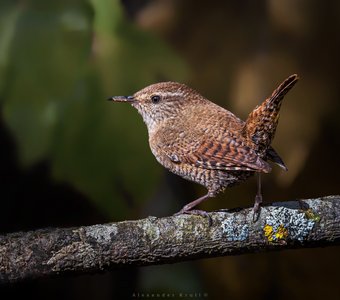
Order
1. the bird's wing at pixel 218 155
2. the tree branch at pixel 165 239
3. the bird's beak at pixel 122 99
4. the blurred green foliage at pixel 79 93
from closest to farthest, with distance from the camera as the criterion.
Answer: the tree branch at pixel 165 239 → the bird's wing at pixel 218 155 → the bird's beak at pixel 122 99 → the blurred green foliage at pixel 79 93

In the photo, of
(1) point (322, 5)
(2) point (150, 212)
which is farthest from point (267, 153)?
(1) point (322, 5)

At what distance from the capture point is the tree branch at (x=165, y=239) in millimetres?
1648

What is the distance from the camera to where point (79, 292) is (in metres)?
2.80

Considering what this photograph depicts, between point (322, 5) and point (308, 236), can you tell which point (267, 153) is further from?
point (322, 5)

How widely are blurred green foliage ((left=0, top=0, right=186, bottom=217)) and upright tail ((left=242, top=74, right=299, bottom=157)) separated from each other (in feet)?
3.35

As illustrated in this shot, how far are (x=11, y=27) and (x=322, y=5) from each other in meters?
1.34

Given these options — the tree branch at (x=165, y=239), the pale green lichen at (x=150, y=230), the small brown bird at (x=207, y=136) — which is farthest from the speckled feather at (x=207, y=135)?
the pale green lichen at (x=150, y=230)

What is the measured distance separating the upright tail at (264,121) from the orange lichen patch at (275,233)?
0.21 meters

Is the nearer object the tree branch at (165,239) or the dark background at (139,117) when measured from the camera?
the tree branch at (165,239)

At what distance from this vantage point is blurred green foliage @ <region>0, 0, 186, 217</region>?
108 inches

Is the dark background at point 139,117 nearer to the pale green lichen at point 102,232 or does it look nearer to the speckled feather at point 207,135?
the speckled feather at point 207,135

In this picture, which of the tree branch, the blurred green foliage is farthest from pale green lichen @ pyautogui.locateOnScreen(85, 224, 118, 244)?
the blurred green foliage

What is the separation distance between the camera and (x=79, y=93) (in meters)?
2.76

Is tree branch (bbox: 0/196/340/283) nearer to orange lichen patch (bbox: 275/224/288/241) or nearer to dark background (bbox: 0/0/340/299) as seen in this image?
orange lichen patch (bbox: 275/224/288/241)
